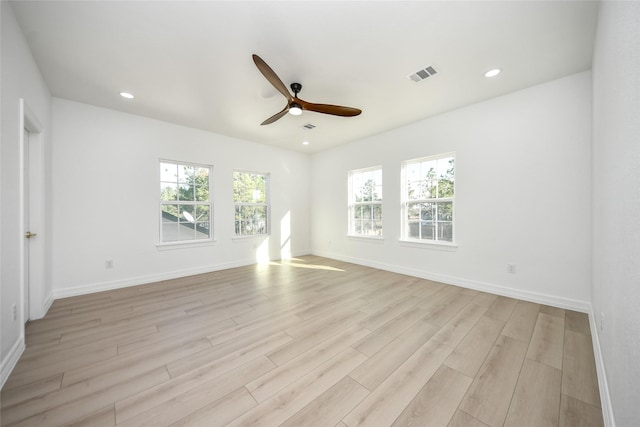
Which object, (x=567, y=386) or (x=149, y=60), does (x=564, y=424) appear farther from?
(x=149, y=60)

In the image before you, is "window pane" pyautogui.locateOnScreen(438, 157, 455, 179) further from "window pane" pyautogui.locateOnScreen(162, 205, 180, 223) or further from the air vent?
"window pane" pyautogui.locateOnScreen(162, 205, 180, 223)

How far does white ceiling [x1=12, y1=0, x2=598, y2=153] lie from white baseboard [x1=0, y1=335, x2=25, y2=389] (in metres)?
2.62

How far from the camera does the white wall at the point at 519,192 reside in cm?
266

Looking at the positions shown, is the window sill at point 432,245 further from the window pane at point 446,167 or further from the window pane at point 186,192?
the window pane at point 186,192

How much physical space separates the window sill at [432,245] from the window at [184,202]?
12.4 feet

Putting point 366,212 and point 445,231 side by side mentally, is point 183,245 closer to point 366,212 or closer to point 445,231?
point 366,212

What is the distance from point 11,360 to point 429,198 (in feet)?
16.1

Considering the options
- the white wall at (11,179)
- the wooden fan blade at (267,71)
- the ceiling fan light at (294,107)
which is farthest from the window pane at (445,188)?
the white wall at (11,179)

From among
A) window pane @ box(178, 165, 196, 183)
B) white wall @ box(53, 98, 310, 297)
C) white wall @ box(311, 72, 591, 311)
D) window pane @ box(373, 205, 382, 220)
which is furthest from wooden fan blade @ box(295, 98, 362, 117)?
window pane @ box(178, 165, 196, 183)

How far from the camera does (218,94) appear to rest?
3.07 meters

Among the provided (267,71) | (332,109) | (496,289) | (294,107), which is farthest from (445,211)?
(267,71)

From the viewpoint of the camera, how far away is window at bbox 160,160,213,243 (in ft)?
13.4

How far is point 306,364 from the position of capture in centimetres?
175

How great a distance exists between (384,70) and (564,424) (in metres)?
3.09
